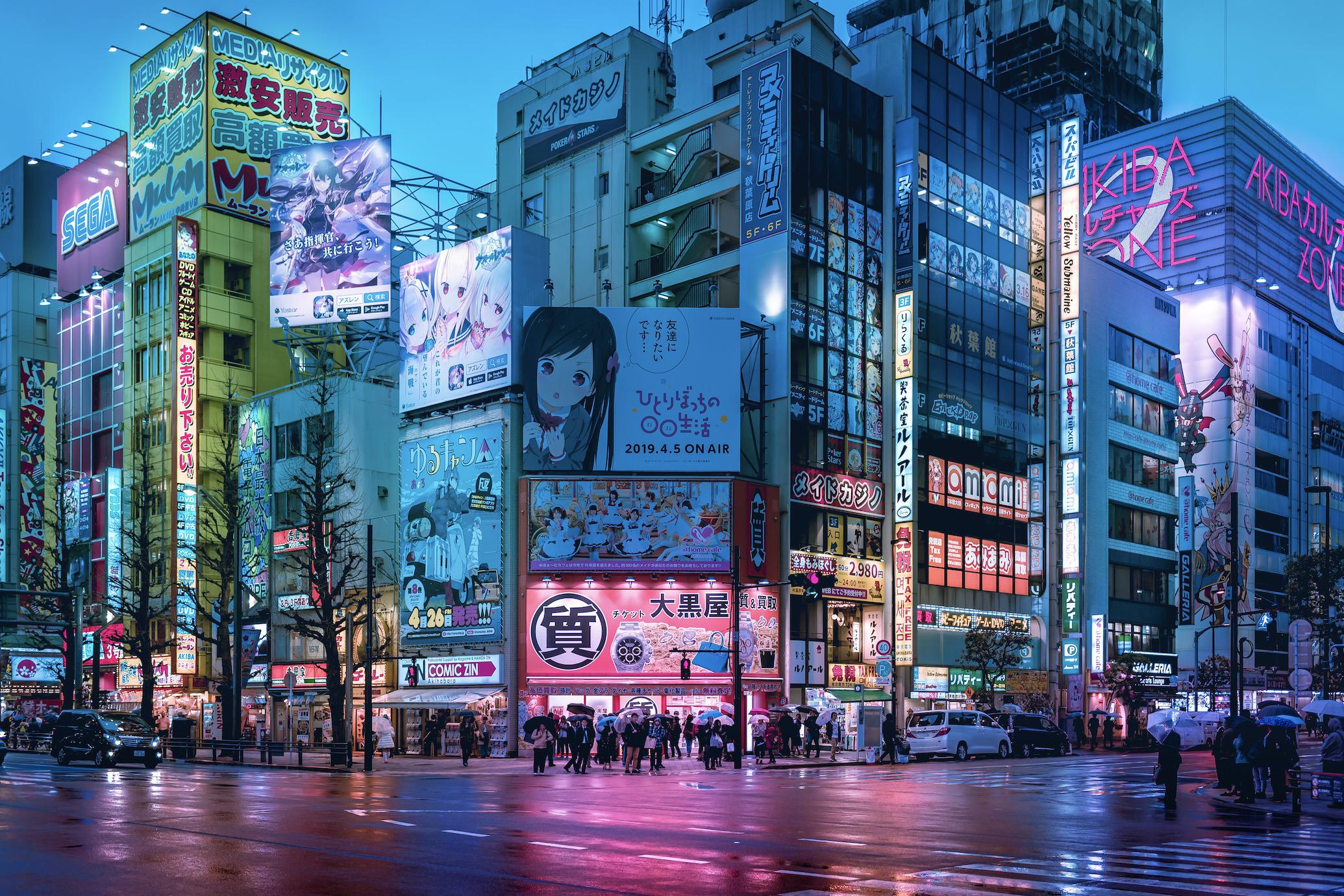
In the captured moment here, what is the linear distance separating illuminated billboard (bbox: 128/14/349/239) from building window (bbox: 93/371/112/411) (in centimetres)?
888

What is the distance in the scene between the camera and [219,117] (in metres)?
76.7

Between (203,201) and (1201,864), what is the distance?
69926 mm

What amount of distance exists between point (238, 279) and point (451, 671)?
31018 mm

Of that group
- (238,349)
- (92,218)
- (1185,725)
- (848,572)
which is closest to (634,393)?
(848,572)

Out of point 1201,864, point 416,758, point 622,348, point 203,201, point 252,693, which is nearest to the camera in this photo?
point 1201,864

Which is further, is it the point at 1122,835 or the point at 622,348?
the point at 622,348

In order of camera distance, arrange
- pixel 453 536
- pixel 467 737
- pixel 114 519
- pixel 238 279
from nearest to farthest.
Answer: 1. pixel 467 737
2. pixel 453 536
3. pixel 114 519
4. pixel 238 279

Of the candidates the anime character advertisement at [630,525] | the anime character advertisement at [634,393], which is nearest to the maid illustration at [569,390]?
the anime character advertisement at [634,393]

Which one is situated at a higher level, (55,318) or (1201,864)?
(55,318)

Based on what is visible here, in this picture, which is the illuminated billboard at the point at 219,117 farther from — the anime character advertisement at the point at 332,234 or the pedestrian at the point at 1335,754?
the pedestrian at the point at 1335,754

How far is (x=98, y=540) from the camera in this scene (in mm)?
79938

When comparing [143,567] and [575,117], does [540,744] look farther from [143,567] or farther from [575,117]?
[575,117]

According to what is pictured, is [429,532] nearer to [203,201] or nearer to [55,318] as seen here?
[203,201]

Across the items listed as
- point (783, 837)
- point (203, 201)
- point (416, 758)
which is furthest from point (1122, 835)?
point (203, 201)
